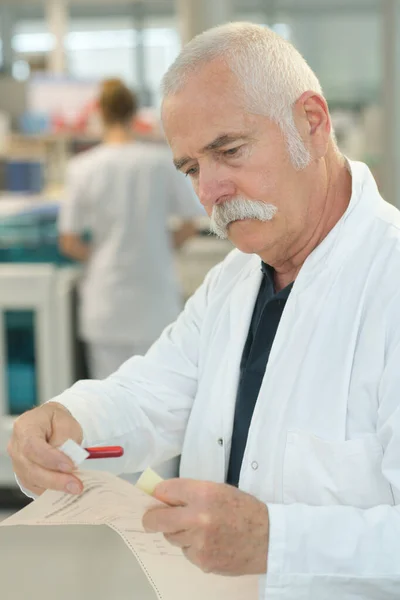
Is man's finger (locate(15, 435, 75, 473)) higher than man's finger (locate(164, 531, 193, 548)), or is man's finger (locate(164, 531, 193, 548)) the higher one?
man's finger (locate(15, 435, 75, 473))

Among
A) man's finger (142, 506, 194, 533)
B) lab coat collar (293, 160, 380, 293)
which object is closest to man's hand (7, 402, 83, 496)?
man's finger (142, 506, 194, 533)

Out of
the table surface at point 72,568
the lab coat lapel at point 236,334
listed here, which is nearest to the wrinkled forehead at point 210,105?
the lab coat lapel at point 236,334

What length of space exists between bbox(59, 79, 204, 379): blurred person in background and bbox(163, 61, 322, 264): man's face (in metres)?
1.87

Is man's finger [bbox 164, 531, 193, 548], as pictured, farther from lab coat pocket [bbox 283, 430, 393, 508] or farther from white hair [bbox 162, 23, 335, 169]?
white hair [bbox 162, 23, 335, 169]

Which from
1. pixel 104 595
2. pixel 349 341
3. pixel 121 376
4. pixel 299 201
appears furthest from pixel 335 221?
pixel 104 595

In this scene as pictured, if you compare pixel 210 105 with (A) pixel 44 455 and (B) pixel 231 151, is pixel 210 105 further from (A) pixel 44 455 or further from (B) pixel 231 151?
(A) pixel 44 455

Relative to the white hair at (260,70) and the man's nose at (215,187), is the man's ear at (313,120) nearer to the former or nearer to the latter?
the white hair at (260,70)

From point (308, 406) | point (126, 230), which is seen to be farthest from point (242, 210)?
point (126, 230)

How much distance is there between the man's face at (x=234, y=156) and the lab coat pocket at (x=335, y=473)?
0.93 ft

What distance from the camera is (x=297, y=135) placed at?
1.20m

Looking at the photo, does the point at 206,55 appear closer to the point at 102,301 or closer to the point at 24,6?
the point at 102,301

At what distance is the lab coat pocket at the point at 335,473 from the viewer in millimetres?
1118

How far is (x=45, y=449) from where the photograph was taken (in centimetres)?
119

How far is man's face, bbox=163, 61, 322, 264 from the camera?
Answer: 1.17 m
